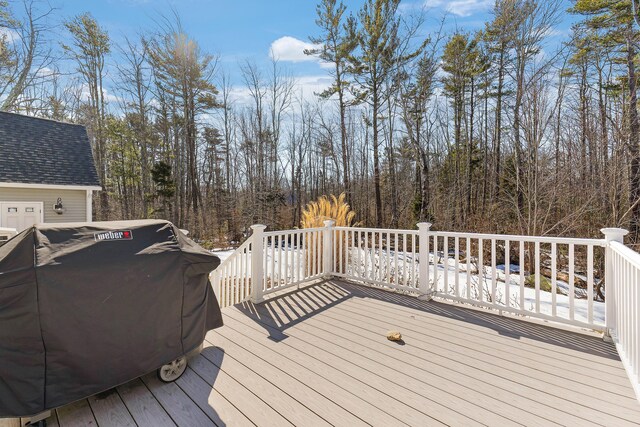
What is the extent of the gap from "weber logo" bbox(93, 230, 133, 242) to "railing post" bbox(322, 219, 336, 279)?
3.07 metres

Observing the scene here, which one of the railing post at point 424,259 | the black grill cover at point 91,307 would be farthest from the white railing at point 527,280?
the black grill cover at point 91,307

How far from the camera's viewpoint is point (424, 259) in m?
3.74

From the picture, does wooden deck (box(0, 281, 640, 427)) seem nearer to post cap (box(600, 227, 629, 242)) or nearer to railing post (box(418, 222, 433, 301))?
railing post (box(418, 222, 433, 301))

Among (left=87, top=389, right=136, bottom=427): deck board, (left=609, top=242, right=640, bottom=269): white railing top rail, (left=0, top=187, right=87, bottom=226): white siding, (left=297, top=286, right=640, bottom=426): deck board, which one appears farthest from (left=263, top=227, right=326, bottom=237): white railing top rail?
(left=0, top=187, right=87, bottom=226): white siding

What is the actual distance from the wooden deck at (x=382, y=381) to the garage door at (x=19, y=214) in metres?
8.31

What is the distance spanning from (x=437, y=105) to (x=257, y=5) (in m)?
10.0

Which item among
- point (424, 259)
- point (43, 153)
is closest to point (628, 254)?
point (424, 259)

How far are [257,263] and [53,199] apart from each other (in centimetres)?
818

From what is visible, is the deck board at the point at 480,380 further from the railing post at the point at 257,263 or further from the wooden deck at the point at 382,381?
the railing post at the point at 257,263

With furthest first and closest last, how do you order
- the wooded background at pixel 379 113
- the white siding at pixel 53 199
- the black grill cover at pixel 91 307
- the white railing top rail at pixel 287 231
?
the white siding at pixel 53 199 → the wooded background at pixel 379 113 → the white railing top rail at pixel 287 231 → the black grill cover at pixel 91 307

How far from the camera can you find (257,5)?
719 centimetres

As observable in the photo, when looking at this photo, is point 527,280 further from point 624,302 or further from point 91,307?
point 91,307

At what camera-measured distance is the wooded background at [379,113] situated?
22.9 ft

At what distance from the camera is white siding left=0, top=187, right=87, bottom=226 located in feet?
24.9
